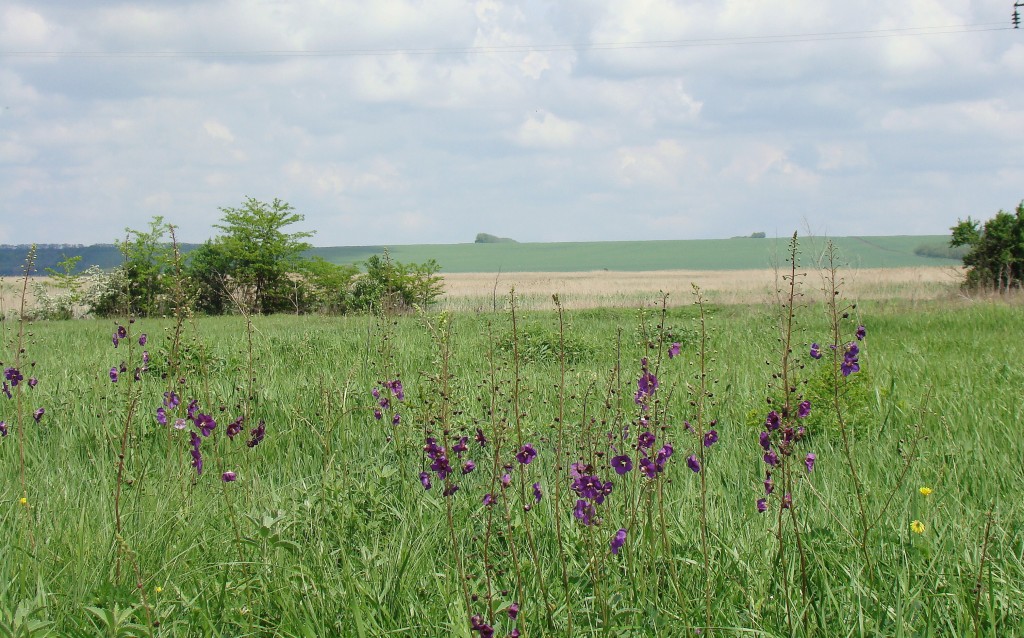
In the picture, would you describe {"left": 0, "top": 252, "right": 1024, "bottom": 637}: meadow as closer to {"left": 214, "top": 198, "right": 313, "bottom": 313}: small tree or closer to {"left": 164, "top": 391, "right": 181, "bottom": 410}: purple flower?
{"left": 164, "top": 391, "right": 181, "bottom": 410}: purple flower

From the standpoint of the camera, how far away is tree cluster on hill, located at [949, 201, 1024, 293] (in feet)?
65.0

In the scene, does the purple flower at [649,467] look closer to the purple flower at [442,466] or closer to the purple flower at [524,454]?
the purple flower at [524,454]

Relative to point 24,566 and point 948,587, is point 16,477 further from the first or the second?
point 948,587

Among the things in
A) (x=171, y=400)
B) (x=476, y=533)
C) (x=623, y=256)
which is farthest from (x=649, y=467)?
(x=623, y=256)

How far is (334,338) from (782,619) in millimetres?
8061

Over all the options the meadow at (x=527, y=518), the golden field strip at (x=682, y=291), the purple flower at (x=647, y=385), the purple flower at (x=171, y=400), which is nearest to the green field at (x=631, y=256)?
the golden field strip at (x=682, y=291)

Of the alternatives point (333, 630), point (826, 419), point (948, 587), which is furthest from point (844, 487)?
point (333, 630)

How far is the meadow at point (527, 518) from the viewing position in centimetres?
242

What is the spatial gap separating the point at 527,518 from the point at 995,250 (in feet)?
73.1

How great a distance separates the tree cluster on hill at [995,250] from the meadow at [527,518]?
17.0m

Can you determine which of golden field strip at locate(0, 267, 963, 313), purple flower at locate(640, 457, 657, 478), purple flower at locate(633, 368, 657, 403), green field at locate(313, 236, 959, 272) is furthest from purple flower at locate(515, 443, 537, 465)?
green field at locate(313, 236, 959, 272)

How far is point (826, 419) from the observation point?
17.3 ft

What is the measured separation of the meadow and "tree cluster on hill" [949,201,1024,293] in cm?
1701

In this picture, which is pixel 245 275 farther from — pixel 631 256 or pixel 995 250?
pixel 631 256
